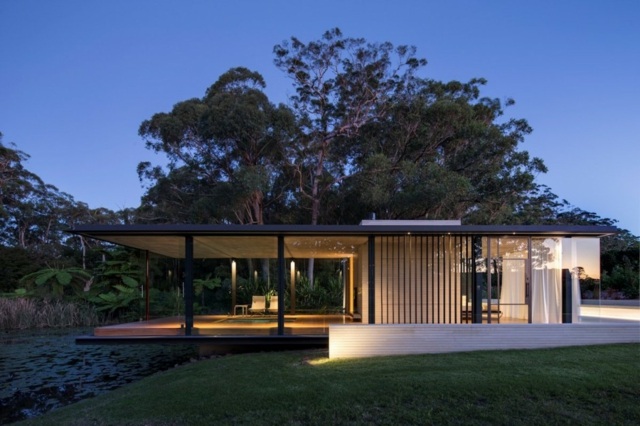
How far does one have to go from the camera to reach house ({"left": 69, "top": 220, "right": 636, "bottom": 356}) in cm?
1081

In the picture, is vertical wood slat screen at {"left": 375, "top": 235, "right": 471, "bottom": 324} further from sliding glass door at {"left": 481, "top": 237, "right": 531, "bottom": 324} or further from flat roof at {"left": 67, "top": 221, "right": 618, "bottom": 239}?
flat roof at {"left": 67, "top": 221, "right": 618, "bottom": 239}

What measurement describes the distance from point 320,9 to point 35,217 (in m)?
26.2

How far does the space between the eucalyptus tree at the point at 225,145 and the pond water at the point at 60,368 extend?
25.8 ft

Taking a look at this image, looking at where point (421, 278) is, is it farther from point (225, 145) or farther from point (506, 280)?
point (225, 145)

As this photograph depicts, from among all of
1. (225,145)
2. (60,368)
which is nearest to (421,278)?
(60,368)

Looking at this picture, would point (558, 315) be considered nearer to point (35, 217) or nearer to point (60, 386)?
point (60, 386)

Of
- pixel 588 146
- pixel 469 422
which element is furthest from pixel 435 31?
pixel 469 422

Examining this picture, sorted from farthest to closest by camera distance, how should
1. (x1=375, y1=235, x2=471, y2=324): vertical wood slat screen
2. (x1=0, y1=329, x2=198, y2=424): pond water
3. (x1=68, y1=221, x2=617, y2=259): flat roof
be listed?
(x1=375, y1=235, x2=471, y2=324): vertical wood slat screen, (x1=68, y1=221, x2=617, y2=259): flat roof, (x1=0, y1=329, x2=198, y2=424): pond water

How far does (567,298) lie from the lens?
36.5 ft

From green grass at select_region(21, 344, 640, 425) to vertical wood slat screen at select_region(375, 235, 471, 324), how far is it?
9.70 feet

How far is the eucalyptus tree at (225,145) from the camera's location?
2095cm

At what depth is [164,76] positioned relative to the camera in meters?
27.3

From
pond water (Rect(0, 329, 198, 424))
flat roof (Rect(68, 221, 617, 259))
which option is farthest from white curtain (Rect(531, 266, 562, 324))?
pond water (Rect(0, 329, 198, 424))

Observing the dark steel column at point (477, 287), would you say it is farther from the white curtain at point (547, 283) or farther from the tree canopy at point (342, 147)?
the tree canopy at point (342, 147)
